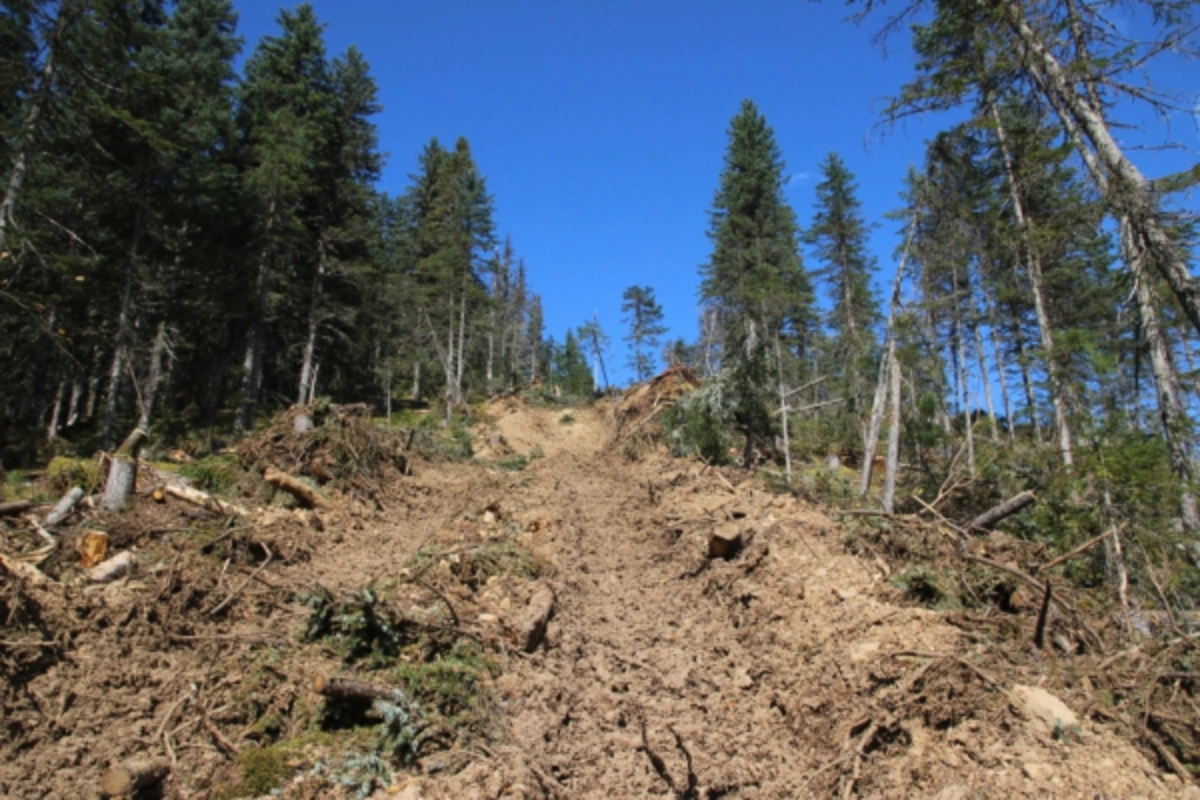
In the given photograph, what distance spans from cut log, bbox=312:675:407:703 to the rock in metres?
4.17

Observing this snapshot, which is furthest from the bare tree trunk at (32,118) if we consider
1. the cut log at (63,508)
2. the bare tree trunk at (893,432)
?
the bare tree trunk at (893,432)

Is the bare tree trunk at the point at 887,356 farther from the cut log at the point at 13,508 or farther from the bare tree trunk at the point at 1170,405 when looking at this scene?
the cut log at the point at 13,508

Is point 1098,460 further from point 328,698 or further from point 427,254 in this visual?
point 427,254

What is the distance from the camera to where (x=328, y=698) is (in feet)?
14.1

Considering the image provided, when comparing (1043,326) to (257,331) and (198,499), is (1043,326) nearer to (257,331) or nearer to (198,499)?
(198,499)

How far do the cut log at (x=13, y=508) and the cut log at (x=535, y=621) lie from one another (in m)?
5.61

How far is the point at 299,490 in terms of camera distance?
31.4ft

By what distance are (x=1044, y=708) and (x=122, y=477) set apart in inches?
381

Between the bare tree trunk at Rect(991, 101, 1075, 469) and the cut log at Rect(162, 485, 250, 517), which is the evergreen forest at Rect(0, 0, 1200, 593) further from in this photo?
the cut log at Rect(162, 485, 250, 517)

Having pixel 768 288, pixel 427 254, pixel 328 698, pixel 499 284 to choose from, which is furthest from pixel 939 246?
pixel 499 284

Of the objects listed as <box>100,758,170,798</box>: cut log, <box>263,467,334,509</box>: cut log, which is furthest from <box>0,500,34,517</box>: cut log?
<box>100,758,170,798</box>: cut log

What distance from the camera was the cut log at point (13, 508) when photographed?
621 centimetres

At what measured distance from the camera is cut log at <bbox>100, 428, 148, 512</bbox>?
7293 millimetres

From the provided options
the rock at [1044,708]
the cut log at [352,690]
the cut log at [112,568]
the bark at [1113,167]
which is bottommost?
the cut log at [352,690]
